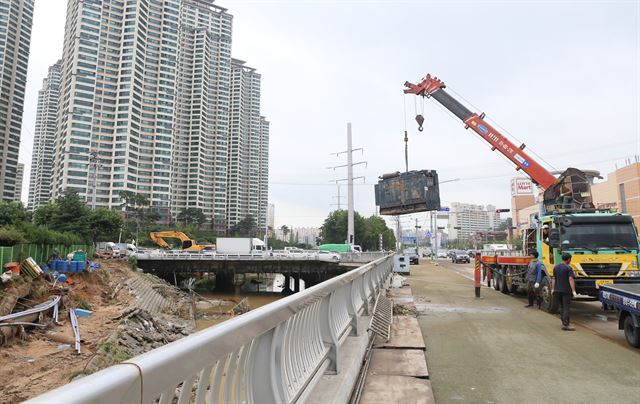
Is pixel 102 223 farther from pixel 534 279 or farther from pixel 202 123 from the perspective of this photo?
pixel 202 123

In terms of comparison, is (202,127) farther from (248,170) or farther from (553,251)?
(553,251)

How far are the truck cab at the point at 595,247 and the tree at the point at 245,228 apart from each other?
4633 inches

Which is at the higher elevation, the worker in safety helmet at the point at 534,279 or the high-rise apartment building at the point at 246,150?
the high-rise apartment building at the point at 246,150

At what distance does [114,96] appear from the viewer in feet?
344

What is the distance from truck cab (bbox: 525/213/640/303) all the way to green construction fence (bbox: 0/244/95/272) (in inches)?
871

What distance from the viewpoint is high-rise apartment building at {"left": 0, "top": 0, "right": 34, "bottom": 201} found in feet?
215

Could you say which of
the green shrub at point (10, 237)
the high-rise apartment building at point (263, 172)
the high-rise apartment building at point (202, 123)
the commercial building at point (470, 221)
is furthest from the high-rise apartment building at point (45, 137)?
the commercial building at point (470, 221)

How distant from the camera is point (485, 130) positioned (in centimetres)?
1761

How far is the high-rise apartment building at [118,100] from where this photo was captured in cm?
9931

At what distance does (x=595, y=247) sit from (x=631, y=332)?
12.8 ft

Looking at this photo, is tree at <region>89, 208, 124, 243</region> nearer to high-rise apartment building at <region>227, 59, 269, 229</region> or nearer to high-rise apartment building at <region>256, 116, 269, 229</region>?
high-rise apartment building at <region>227, 59, 269, 229</region>

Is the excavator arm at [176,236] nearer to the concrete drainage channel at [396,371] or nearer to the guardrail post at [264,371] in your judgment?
the concrete drainage channel at [396,371]

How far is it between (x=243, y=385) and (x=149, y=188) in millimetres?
119282

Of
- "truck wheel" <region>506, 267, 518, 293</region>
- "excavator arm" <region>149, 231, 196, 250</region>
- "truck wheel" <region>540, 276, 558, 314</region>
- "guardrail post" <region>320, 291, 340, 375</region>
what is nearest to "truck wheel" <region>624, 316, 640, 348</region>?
"truck wheel" <region>540, 276, 558, 314</region>
